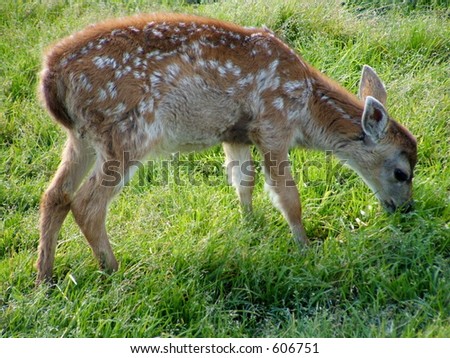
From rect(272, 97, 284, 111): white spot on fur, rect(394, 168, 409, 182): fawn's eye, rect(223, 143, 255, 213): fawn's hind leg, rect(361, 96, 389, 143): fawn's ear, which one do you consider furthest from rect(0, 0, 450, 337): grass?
rect(272, 97, 284, 111): white spot on fur

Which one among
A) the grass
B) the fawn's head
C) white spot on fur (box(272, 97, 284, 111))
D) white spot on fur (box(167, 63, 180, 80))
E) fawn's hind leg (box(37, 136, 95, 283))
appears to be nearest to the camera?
the grass

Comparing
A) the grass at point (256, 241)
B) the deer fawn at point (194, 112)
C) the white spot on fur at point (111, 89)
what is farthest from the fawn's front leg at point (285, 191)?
the white spot on fur at point (111, 89)

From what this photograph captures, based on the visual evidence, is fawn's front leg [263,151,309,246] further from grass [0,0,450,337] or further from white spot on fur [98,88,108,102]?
white spot on fur [98,88,108,102]

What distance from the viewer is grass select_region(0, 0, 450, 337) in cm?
541

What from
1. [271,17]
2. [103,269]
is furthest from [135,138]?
[271,17]

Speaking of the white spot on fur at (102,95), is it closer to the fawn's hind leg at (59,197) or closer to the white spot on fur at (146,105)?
the white spot on fur at (146,105)

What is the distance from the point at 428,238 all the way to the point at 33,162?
333 cm

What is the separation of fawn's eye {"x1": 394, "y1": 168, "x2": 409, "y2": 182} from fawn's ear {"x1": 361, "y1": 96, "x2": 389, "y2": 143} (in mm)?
280

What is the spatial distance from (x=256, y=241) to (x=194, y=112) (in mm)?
1036

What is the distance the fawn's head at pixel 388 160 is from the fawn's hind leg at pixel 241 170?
2.65 ft
